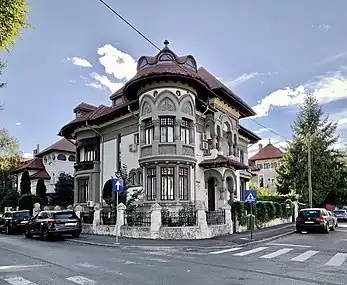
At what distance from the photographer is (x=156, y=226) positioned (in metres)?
19.7


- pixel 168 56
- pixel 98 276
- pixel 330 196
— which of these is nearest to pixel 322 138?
pixel 330 196

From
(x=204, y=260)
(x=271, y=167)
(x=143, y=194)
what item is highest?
(x=271, y=167)

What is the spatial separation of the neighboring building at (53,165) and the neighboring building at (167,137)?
15123 mm

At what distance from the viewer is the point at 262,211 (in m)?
28.1

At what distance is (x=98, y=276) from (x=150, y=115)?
16.5 meters

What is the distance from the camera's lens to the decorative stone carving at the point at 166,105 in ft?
81.7

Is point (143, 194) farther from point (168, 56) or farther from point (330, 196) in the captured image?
point (330, 196)

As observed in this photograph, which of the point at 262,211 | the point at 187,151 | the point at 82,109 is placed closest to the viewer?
the point at 187,151

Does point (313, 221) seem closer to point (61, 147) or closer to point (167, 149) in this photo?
point (167, 149)

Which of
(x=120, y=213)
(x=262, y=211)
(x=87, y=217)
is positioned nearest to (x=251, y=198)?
(x=120, y=213)

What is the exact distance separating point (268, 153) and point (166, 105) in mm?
57419

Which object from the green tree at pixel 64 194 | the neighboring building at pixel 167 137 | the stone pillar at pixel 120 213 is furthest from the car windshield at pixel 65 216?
the green tree at pixel 64 194

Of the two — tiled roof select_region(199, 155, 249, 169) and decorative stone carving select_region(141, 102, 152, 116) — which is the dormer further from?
tiled roof select_region(199, 155, 249, 169)

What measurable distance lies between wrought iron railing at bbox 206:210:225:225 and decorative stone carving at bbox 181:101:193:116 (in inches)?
279
